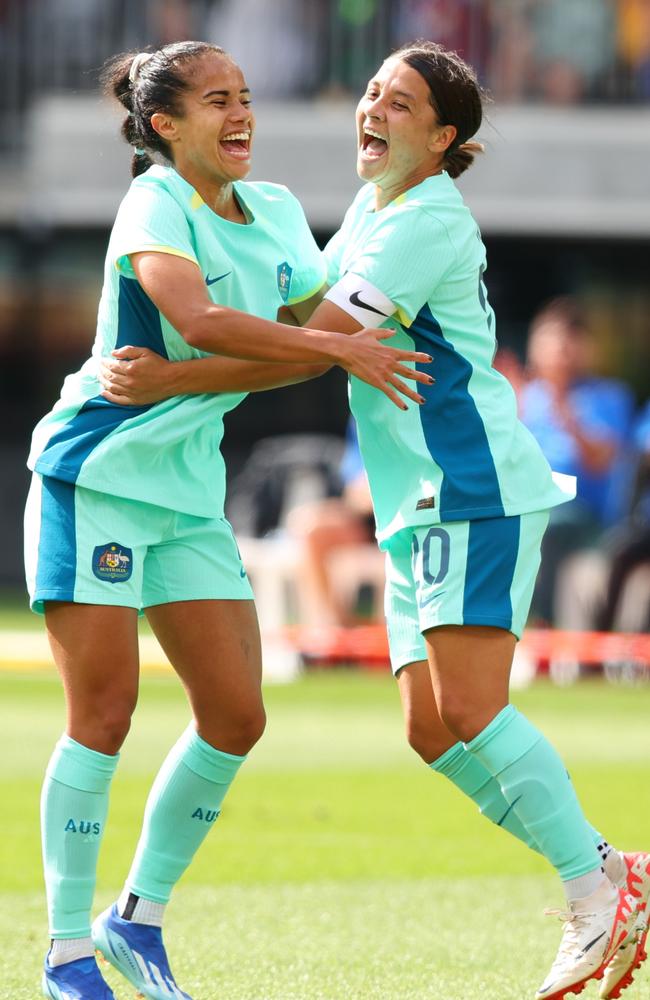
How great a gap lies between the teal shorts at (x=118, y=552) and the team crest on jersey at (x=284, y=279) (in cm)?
61

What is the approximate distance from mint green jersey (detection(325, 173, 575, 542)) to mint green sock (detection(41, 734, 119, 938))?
3.13 ft

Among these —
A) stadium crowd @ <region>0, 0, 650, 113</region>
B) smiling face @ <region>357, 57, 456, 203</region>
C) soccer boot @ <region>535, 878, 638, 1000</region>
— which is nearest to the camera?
soccer boot @ <region>535, 878, 638, 1000</region>

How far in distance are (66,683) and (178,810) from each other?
471 mm

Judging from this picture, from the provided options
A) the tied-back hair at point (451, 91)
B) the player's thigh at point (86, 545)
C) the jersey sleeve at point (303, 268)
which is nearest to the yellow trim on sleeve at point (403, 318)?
the jersey sleeve at point (303, 268)

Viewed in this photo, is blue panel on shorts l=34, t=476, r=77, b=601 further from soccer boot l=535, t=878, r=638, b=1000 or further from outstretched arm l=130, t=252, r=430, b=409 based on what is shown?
soccer boot l=535, t=878, r=638, b=1000

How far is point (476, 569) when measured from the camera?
174 inches

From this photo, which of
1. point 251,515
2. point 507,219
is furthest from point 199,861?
point 507,219

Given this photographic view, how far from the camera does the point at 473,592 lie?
439cm

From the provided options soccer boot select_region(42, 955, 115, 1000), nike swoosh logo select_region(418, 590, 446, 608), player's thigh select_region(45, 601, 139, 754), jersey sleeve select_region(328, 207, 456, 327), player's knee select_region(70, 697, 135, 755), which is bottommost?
soccer boot select_region(42, 955, 115, 1000)

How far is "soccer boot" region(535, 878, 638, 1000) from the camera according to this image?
14.1 ft

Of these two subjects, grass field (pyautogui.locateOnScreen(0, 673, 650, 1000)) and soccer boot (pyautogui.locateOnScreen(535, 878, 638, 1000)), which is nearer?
soccer boot (pyautogui.locateOnScreen(535, 878, 638, 1000))

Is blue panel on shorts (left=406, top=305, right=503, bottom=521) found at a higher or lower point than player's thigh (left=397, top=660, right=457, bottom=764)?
higher

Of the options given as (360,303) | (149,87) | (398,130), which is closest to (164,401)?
(360,303)

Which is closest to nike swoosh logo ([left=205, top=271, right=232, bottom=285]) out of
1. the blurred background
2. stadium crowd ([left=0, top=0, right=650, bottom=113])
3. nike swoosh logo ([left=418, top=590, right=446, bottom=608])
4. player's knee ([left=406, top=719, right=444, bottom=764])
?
nike swoosh logo ([left=418, top=590, right=446, bottom=608])
